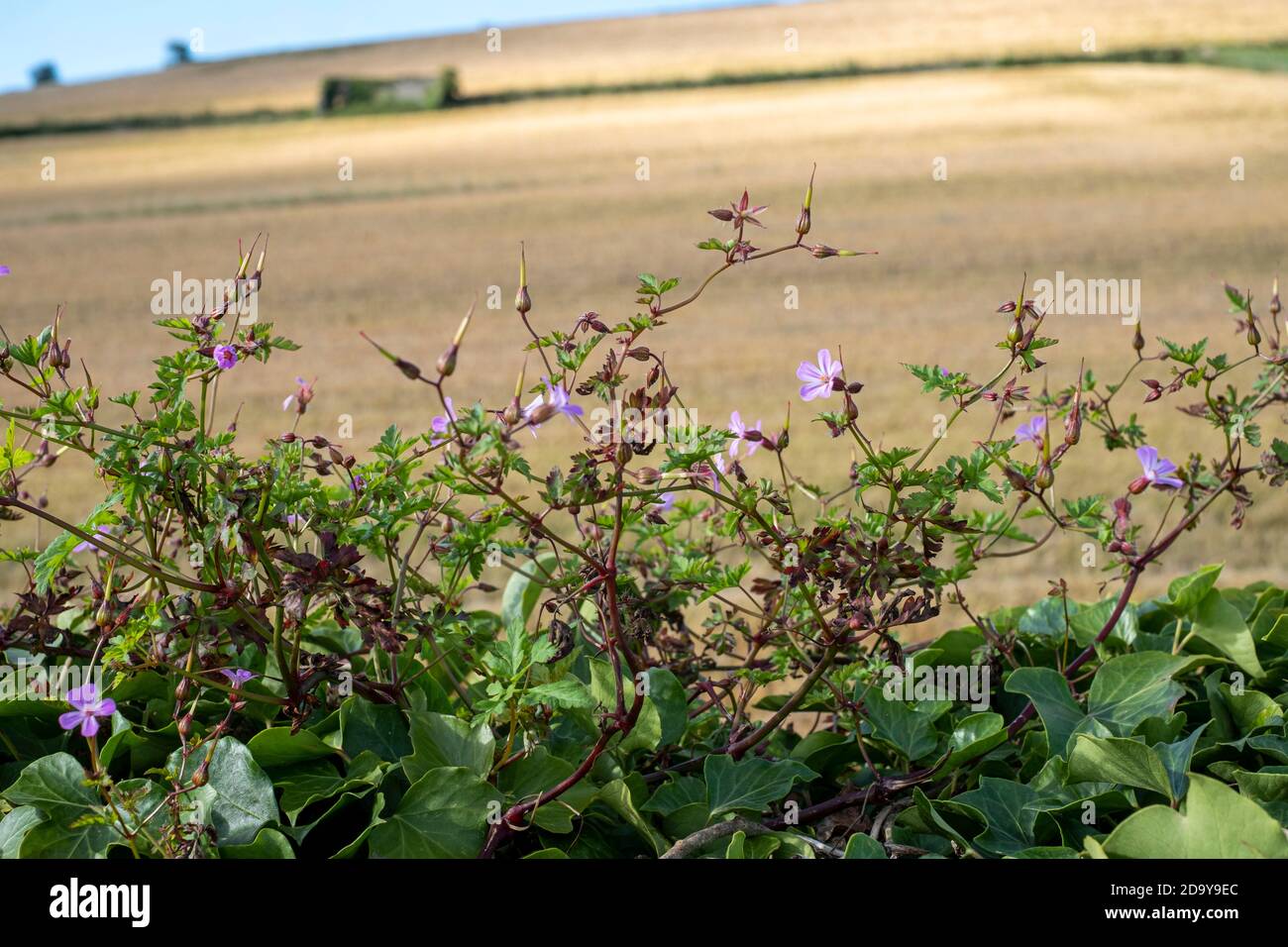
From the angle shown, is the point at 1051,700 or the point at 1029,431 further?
the point at 1029,431

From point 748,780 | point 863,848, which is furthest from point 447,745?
point 863,848

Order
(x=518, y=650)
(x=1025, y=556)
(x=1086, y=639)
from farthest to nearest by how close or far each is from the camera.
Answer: (x=1025, y=556)
(x=1086, y=639)
(x=518, y=650)

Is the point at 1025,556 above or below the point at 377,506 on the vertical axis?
below

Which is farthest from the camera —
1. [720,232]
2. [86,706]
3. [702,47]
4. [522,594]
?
[702,47]

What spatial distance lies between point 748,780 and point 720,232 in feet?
40.6

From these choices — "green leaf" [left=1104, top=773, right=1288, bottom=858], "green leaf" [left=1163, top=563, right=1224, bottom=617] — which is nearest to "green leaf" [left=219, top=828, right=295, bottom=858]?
"green leaf" [left=1104, top=773, right=1288, bottom=858]

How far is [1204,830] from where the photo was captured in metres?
1.07

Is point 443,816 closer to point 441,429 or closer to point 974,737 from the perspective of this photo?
point 441,429

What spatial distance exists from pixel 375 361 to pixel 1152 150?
13717 millimetres

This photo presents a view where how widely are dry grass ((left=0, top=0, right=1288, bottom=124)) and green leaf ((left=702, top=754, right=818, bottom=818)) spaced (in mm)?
30061

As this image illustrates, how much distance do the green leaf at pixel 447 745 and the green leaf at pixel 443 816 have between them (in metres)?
0.03
